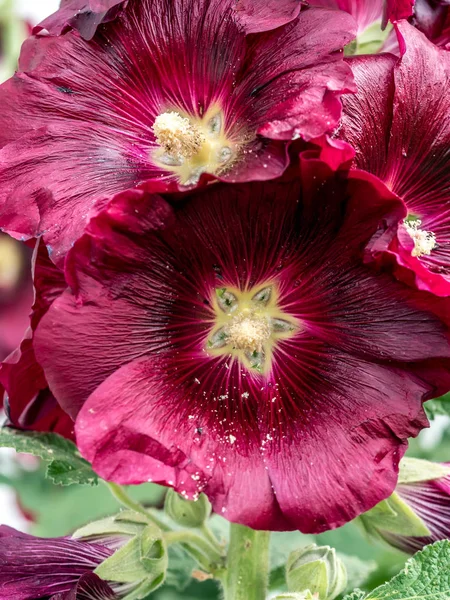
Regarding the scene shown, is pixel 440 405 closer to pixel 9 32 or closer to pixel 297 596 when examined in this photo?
pixel 297 596

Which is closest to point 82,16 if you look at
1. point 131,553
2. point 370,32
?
point 370,32

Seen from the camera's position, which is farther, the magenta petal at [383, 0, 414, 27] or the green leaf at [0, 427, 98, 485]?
the green leaf at [0, 427, 98, 485]

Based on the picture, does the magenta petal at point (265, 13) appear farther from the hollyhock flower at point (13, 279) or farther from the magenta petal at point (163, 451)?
the hollyhock flower at point (13, 279)

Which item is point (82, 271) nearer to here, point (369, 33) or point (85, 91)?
point (85, 91)

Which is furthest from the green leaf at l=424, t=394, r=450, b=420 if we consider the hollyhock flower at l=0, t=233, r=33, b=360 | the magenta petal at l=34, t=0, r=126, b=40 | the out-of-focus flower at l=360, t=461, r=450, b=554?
the hollyhock flower at l=0, t=233, r=33, b=360

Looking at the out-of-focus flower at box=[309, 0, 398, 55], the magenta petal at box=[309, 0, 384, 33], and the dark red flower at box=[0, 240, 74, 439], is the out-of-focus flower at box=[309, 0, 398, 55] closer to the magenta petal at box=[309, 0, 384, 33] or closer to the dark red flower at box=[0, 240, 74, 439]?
the magenta petal at box=[309, 0, 384, 33]

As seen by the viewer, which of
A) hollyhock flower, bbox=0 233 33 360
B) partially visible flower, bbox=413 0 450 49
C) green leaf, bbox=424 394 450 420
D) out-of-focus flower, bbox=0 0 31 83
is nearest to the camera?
partially visible flower, bbox=413 0 450 49

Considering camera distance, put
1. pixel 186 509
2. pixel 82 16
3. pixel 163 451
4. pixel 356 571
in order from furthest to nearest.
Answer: pixel 356 571 < pixel 186 509 < pixel 82 16 < pixel 163 451
